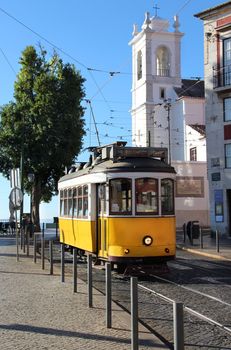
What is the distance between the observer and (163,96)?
6956 centimetres

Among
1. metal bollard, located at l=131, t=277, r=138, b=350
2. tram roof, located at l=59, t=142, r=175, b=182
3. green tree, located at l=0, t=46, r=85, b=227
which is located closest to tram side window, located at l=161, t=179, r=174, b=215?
tram roof, located at l=59, t=142, r=175, b=182

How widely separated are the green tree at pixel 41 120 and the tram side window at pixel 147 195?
75.7 feet

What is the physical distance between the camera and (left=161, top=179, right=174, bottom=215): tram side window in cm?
1441

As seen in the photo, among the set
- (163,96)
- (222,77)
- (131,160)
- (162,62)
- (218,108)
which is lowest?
(131,160)

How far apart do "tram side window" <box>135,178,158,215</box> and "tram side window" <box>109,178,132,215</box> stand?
207 millimetres

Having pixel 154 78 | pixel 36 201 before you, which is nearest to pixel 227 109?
pixel 36 201

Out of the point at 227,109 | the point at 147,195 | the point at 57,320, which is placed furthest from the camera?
the point at 227,109

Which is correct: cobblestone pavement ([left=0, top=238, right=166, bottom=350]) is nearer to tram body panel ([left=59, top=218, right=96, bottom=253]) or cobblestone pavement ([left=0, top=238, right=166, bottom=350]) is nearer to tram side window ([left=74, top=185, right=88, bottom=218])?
tram body panel ([left=59, top=218, right=96, bottom=253])

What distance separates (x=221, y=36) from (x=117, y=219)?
22341 millimetres

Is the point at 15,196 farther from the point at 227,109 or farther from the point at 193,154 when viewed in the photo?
the point at 193,154

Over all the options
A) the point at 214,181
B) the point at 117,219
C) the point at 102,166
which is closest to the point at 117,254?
the point at 117,219

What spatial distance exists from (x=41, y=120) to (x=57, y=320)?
29484mm

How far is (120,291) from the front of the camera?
12.6m

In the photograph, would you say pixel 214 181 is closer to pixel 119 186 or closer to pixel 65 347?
pixel 119 186
